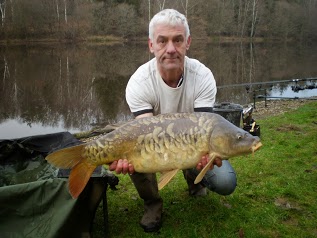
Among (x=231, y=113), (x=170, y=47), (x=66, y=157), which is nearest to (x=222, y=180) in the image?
(x=170, y=47)

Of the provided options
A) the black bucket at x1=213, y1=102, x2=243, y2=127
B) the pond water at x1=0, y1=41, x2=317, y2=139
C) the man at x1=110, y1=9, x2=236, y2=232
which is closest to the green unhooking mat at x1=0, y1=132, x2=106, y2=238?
the man at x1=110, y1=9, x2=236, y2=232

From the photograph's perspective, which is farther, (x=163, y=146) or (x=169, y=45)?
(x=169, y=45)

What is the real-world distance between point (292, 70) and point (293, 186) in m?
11.8

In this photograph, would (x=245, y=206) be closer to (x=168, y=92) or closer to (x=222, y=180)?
(x=222, y=180)

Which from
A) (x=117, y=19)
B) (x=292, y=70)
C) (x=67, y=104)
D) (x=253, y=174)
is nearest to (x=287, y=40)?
(x=117, y=19)

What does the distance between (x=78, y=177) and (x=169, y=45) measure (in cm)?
91

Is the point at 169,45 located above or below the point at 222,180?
above

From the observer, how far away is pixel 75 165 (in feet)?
5.74

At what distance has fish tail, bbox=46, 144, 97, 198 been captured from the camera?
1707 mm

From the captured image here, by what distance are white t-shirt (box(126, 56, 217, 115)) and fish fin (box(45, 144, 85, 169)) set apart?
22.4 inches

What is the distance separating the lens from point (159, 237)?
86.3 inches

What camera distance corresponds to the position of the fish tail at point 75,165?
1.71 metres

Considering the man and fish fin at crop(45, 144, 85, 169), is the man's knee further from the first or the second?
fish fin at crop(45, 144, 85, 169)

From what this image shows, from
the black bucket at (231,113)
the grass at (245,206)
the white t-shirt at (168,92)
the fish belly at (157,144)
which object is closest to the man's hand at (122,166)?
the fish belly at (157,144)
